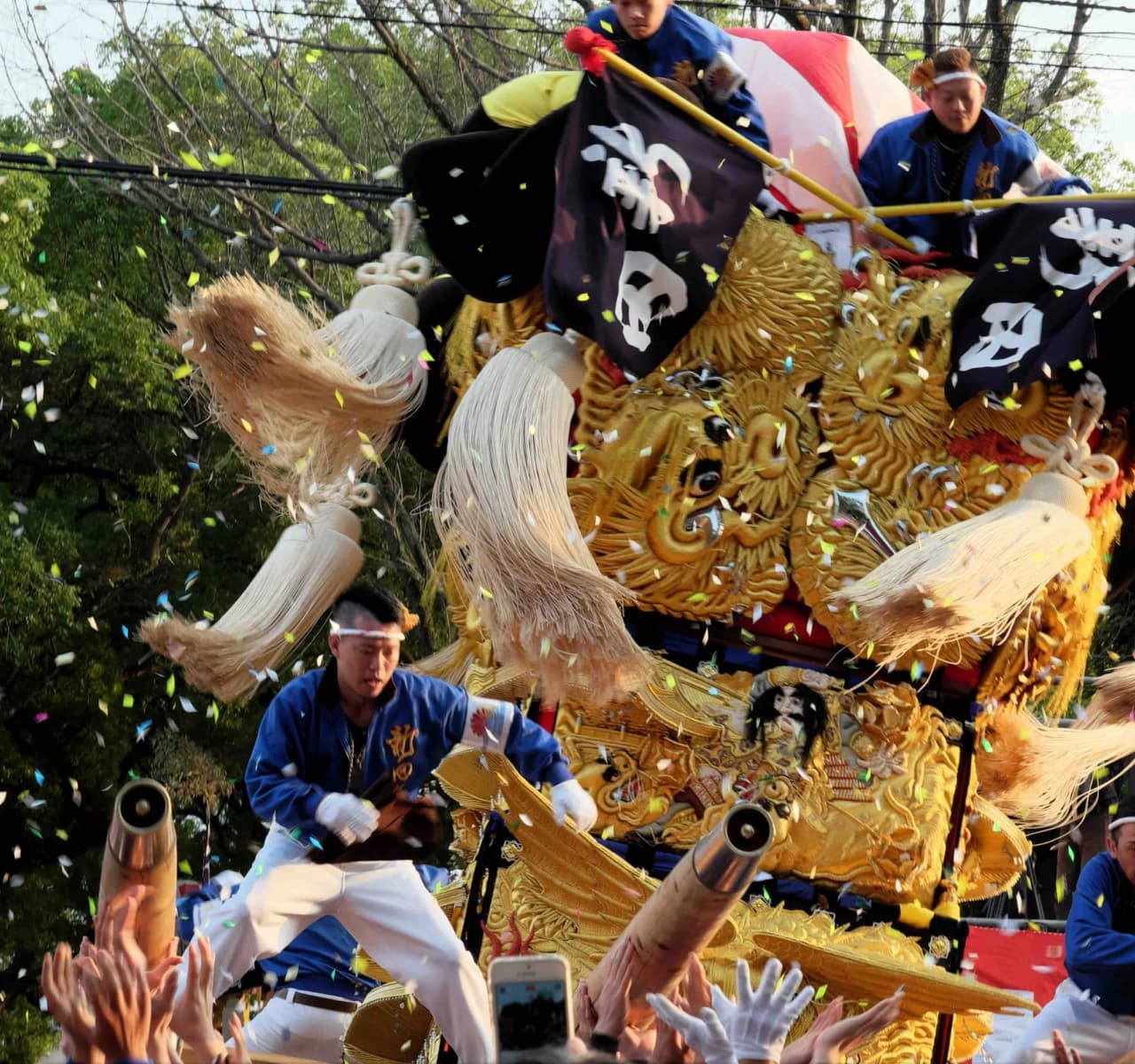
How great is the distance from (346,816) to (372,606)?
59 cm

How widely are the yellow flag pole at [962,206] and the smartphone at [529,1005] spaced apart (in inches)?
147

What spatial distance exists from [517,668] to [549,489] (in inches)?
22.9

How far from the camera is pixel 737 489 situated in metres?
5.68

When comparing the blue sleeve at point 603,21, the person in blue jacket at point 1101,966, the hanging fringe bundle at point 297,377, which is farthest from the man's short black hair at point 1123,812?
the blue sleeve at point 603,21

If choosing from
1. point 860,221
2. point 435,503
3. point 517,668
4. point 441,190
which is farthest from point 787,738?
point 441,190

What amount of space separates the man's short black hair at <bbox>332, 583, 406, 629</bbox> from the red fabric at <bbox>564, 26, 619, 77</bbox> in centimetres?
167

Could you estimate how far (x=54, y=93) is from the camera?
13359mm

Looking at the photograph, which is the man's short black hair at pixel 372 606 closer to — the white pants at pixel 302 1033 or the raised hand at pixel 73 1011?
the white pants at pixel 302 1033

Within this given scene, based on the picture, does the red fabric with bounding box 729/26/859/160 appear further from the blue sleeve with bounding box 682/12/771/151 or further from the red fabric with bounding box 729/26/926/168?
the blue sleeve with bounding box 682/12/771/151

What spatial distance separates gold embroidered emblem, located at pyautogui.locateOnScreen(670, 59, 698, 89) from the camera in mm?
5742

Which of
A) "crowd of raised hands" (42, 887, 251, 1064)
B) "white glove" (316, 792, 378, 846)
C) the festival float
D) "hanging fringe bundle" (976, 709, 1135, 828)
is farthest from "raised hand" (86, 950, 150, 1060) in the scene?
"hanging fringe bundle" (976, 709, 1135, 828)

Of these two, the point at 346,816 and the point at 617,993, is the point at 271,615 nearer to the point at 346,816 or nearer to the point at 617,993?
the point at 346,816

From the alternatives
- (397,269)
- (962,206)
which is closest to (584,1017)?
(962,206)

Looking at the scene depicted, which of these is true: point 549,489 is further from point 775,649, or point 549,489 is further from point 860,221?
point 860,221
